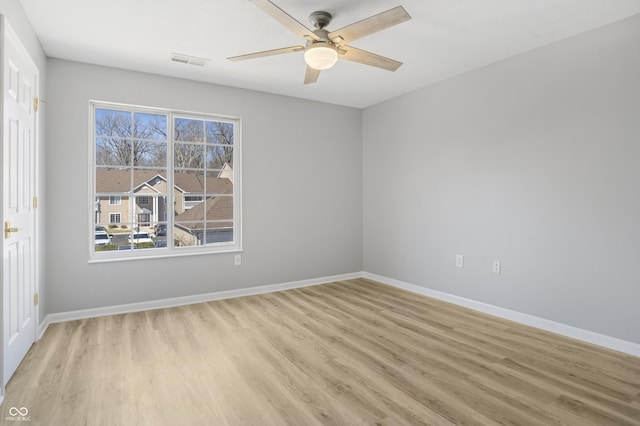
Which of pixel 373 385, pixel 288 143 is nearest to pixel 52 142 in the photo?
pixel 288 143

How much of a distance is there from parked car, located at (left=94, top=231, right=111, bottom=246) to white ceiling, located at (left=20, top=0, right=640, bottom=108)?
1.75 m

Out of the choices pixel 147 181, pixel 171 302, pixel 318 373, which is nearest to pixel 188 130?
pixel 147 181

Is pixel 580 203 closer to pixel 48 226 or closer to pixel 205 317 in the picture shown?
pixel 205 317

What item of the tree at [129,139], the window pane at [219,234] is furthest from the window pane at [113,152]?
the window pane at [219,234]

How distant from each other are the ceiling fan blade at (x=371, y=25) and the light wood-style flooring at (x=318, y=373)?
225cm

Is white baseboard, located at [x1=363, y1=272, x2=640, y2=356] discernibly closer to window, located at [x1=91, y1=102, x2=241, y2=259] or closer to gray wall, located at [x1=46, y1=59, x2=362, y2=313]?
gray wall, located at [x1=46, y1=59, x2=362, y2=313]

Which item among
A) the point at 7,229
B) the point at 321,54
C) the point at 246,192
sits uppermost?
the point at 321,54

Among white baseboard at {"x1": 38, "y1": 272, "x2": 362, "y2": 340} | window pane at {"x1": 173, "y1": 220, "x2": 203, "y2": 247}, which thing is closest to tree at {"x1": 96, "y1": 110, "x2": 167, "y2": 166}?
window pane at {"x1": 173, "y1": 220, "x2": 203, "y2": 247}

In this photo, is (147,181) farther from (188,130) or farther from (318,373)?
(318,373)

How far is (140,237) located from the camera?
393 centimetres

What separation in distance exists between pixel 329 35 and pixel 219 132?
235 centimetres

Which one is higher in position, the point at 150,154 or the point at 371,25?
the point at 371,25

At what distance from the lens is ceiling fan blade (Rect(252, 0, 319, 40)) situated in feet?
6.56

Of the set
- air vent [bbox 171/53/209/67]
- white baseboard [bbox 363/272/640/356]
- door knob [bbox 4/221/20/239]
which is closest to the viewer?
door knob [bbox 4/221/20/239]
